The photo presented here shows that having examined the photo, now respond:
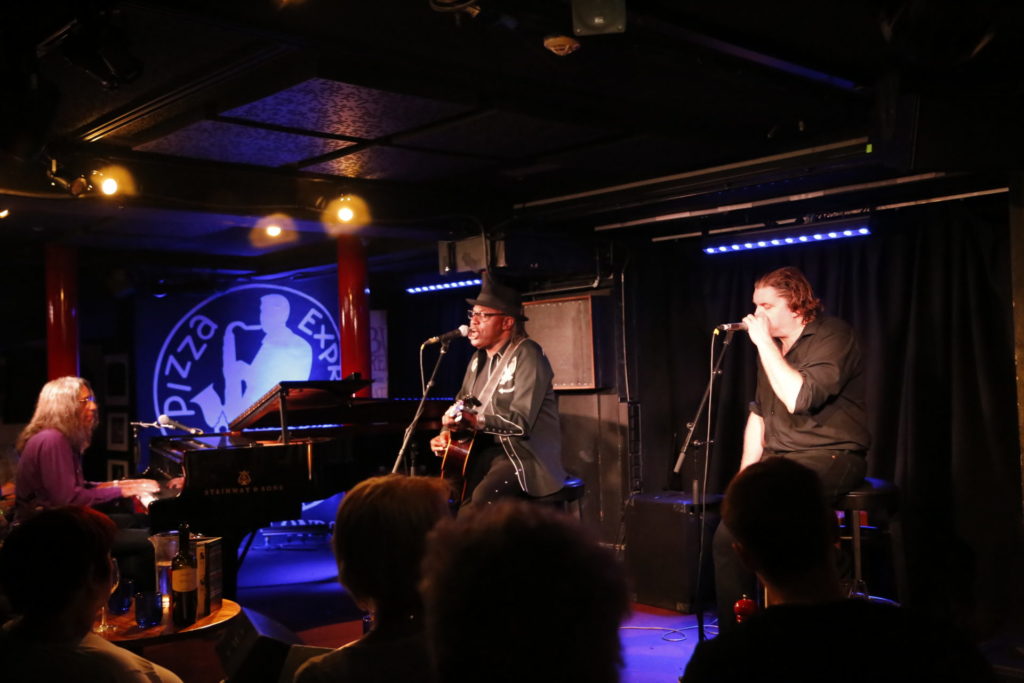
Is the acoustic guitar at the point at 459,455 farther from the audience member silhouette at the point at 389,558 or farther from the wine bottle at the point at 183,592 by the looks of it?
the audience member silhouette at the point at 389,558

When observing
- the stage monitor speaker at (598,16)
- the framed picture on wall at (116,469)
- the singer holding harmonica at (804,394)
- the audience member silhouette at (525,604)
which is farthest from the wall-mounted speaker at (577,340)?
the audience member silhouette at (525,604)

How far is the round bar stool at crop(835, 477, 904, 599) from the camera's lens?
435cm

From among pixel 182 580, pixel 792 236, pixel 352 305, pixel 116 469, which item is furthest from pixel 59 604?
pixel 116 469

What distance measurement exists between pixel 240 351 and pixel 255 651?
803 centimetres

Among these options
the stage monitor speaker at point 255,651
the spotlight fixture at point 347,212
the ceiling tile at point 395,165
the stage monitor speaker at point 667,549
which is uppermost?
the ceiling tile at point 395,165

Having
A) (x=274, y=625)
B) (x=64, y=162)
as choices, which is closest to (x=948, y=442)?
(x=274, y=625)

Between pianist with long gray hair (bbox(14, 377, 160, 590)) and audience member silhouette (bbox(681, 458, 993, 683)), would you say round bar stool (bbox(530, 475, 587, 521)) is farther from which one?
audience member silhouette (bbox(681, 458, 993, 683))

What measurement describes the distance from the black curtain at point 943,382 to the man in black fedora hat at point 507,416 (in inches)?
71.9

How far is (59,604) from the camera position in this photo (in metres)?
2.15

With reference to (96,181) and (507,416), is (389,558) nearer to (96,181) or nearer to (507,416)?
(507,416)

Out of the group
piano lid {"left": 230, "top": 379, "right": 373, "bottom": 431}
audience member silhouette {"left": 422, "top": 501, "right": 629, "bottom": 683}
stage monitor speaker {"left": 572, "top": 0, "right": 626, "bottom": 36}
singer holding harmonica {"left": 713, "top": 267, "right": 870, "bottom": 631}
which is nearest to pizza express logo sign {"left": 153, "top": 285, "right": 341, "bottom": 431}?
piano lid {"left": 230, "top": 379, "right": 373, "bottom": 431}

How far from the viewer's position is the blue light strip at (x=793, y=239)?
18.4 ft

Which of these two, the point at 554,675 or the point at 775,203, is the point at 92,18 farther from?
the point at 775,203

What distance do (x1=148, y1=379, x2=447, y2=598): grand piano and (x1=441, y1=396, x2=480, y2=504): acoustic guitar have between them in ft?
0.96
